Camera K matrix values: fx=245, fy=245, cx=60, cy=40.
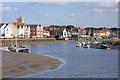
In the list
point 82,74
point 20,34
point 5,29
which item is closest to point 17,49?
point 82,74

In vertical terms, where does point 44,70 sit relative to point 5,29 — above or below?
below

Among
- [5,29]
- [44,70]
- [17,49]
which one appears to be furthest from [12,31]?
[44,70]

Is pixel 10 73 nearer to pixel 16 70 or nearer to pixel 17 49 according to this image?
pixel 16 70

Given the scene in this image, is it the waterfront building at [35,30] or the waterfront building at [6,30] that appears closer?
the waterfront building at [6,30]

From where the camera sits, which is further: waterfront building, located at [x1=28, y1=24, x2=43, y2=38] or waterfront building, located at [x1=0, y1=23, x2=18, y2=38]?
waterfront building, located at [x1=28, y1=24, x2=43, y2=38]

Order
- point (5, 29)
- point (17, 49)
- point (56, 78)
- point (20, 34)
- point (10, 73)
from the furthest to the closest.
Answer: point (20, 34)
point (5, 29)
point (17, 49)
point (10, 73)
point (56, 78)

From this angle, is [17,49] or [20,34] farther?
[20,34]

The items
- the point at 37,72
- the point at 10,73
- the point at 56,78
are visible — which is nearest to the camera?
the point at 56,78

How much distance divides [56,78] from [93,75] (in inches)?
223

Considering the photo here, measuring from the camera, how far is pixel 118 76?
33094 millimetres

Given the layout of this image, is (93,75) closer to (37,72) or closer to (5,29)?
(37,72)

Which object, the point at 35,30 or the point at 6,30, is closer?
the point at 6,30

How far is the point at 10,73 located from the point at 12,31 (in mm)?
132147

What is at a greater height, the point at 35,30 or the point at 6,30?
the point at 35,30
